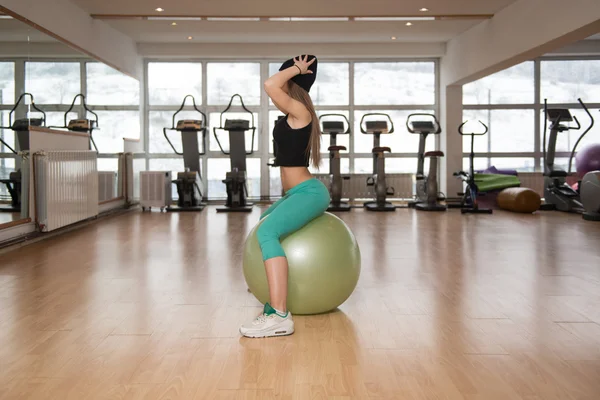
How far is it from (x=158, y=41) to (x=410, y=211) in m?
5.02

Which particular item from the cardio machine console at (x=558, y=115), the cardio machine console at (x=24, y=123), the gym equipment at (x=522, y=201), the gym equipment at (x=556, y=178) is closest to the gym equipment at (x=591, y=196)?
the gym equipment at (x=522, y=201)

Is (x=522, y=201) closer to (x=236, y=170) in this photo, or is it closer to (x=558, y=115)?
(x=558, y=115)

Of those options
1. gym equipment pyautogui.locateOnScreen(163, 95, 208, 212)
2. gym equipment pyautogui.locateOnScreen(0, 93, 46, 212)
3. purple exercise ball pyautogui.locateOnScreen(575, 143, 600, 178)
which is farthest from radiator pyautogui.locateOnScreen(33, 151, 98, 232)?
purple exercise ball pyautogui.locateOnScreen(575, 143, 600, 178)

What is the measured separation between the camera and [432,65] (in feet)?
36.8

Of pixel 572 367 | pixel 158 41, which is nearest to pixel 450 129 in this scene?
pixel 158 41

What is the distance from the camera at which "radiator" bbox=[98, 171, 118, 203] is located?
8.37m

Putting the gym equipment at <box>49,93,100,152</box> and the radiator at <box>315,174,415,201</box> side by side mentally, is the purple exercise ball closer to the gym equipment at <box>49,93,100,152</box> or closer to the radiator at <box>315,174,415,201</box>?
the radiator at <box>315,174,415,201</box>

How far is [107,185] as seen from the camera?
8703mm

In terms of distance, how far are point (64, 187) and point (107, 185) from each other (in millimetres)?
2224

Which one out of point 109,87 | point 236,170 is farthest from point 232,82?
point 109,87

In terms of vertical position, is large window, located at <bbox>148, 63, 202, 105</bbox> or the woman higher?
large window, located at <bbox>148, 63, 202, 105</bbox>

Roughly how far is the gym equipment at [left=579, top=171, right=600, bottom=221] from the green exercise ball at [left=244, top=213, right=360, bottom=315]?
5620mm

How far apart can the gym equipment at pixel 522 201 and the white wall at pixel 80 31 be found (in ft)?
19.8

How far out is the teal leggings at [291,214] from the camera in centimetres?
284
